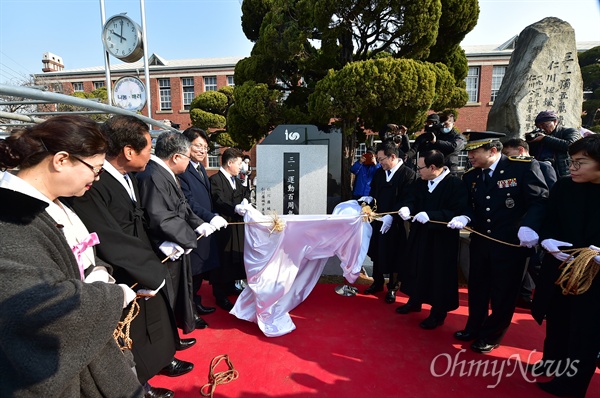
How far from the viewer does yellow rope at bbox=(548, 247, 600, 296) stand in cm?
198

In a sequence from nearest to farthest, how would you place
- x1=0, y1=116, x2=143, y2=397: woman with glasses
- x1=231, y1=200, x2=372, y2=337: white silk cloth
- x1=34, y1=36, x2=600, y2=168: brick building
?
x1=0, y1=116, x2=143, y2=397: woman with glasses → x1=231, y1=200, x2=372, y2=337: white silk cloth → x1=34, y1=36, x2=600, y2=168: brick building

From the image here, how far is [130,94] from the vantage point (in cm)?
548

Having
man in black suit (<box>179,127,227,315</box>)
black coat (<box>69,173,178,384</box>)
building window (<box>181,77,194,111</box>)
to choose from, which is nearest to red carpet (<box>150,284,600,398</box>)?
black coat (<box>69,173,178,384</box>)

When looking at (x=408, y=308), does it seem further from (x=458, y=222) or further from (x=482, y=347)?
(x=458, y=222)

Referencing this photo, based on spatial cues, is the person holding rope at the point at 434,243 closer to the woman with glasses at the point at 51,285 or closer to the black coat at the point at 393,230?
the black coat at the point at 393,230

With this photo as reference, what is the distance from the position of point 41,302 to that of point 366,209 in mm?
2943

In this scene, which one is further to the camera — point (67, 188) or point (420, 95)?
point (420, 95)

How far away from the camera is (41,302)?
3.08 ft

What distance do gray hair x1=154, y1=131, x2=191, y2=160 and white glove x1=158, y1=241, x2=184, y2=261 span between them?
2.39 feet

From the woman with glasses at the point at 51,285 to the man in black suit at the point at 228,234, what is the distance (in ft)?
7.97

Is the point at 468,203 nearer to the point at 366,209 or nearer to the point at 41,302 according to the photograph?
the point at 366,209

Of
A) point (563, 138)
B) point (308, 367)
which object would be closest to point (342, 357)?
point (308, 367)

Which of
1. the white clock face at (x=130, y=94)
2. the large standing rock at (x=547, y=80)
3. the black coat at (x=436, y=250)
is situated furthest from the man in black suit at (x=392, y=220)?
the white clock face at (x=130, y=94)

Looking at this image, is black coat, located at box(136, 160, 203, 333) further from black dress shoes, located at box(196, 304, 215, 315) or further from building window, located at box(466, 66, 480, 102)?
building window, located at box(466, 66, 480, 102)
